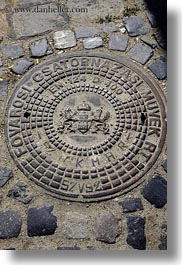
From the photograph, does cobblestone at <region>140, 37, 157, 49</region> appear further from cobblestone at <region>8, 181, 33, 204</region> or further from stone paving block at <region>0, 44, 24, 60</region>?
cobblestone at <region>8, 181, 33, 204</region>

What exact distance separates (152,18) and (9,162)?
4.99 ft

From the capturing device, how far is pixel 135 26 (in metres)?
3.66

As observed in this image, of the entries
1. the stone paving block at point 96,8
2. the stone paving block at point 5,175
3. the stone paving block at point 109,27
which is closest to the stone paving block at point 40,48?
the stone paving block at point 96,8

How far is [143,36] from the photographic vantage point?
11.9 ft

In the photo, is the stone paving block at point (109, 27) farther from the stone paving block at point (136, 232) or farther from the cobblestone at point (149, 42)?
the stone paving block at point (136, 232)

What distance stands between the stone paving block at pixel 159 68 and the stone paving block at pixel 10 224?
1.35 m

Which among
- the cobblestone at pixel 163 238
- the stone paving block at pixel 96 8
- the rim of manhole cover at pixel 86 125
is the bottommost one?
the cobblestone at pixel 163 238

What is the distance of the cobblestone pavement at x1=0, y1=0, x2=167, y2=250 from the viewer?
9.70ft

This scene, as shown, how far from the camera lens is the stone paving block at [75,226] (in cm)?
296

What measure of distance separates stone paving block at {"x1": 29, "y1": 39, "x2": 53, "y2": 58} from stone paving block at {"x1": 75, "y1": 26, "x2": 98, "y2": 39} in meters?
0.23

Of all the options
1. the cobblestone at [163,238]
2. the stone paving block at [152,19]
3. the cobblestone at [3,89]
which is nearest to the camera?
the cobblestone at [163,238]

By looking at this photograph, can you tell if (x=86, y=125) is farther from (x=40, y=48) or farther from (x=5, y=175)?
(x=40, y=48)

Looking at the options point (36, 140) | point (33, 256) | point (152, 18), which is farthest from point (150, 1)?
point (33, 256)

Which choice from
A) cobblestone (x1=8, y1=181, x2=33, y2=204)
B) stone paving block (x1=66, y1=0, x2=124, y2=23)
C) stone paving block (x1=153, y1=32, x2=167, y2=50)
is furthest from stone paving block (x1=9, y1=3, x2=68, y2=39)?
cobblestone (x1=8, y1=181, x2=33, y2=204)
